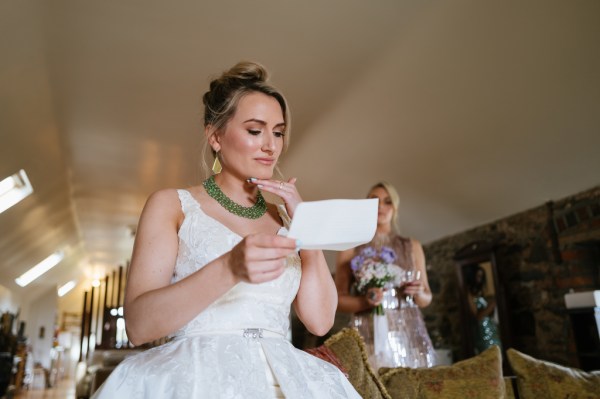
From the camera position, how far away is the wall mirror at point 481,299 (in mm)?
4488

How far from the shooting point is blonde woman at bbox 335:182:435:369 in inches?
106

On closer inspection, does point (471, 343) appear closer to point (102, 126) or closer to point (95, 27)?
point (95, 27)

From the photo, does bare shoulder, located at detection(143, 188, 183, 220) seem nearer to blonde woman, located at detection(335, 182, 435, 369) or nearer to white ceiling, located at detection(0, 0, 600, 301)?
blonde woman, located at detection(335, 182, 435, 369)

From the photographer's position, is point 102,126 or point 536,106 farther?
point 102,126

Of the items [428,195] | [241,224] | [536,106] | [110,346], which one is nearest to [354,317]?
[241,224]

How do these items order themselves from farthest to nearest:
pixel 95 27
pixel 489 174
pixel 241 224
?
pixel 489 174, pixel 95 27, pixel 241 224

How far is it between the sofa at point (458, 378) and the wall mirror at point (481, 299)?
2258mm

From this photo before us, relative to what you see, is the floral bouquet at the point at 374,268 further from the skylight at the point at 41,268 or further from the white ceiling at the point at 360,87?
the skylight at the point at 41,268

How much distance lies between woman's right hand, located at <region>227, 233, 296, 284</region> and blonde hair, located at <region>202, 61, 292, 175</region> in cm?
58

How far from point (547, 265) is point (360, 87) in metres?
2.22

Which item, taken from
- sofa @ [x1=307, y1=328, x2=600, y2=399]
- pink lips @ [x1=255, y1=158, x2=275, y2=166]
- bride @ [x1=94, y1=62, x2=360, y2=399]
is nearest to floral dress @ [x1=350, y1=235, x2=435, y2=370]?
sofa @ [x1=307, y1=328, x2=600, y2=399]

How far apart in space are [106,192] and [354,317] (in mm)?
7001

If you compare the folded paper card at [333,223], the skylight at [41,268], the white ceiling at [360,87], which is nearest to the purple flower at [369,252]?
the white ceiling at [360,87]

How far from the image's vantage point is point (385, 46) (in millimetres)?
3988
